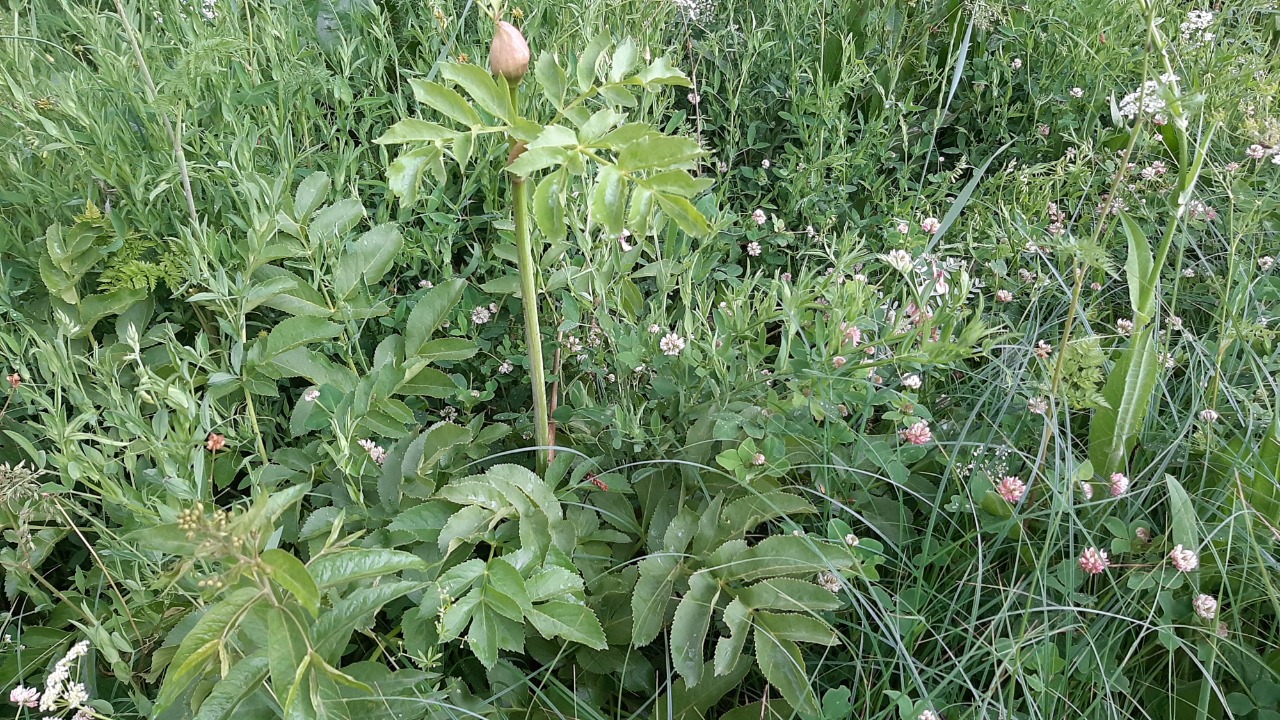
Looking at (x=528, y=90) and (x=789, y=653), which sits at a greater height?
(x=528, y=90)

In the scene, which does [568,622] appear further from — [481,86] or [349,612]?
[481,86]

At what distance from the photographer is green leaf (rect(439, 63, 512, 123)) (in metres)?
1.03

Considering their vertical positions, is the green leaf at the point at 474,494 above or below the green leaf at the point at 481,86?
below

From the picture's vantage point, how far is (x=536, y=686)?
138cm

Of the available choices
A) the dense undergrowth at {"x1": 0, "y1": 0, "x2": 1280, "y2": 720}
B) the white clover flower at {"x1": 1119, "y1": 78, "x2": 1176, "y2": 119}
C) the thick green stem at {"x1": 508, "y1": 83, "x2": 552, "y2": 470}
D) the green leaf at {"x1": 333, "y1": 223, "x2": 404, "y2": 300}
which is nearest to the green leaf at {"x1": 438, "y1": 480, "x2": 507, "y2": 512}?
the dense undergrowth at {"x1": 0, "y1": 0, "x2": 1280, "y2": 720}

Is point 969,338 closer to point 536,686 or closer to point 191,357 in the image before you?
point 536,686

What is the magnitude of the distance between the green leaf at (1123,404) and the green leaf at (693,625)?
73 centimetres

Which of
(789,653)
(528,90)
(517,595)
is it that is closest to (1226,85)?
(528,90)

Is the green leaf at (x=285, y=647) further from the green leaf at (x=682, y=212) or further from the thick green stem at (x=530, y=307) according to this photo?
the green leaf at (x=682, y=212)

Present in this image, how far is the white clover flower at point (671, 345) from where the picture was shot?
4.89 feet

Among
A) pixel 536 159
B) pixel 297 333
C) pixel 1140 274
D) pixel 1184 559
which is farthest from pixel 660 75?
pixel 1184 559

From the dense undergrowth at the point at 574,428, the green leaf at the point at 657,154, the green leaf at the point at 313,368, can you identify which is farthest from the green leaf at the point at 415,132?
the green leaf at the point at 313,368

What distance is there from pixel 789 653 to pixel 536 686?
0.43m

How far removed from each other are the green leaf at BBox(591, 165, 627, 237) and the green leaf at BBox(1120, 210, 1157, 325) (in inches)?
34.2
